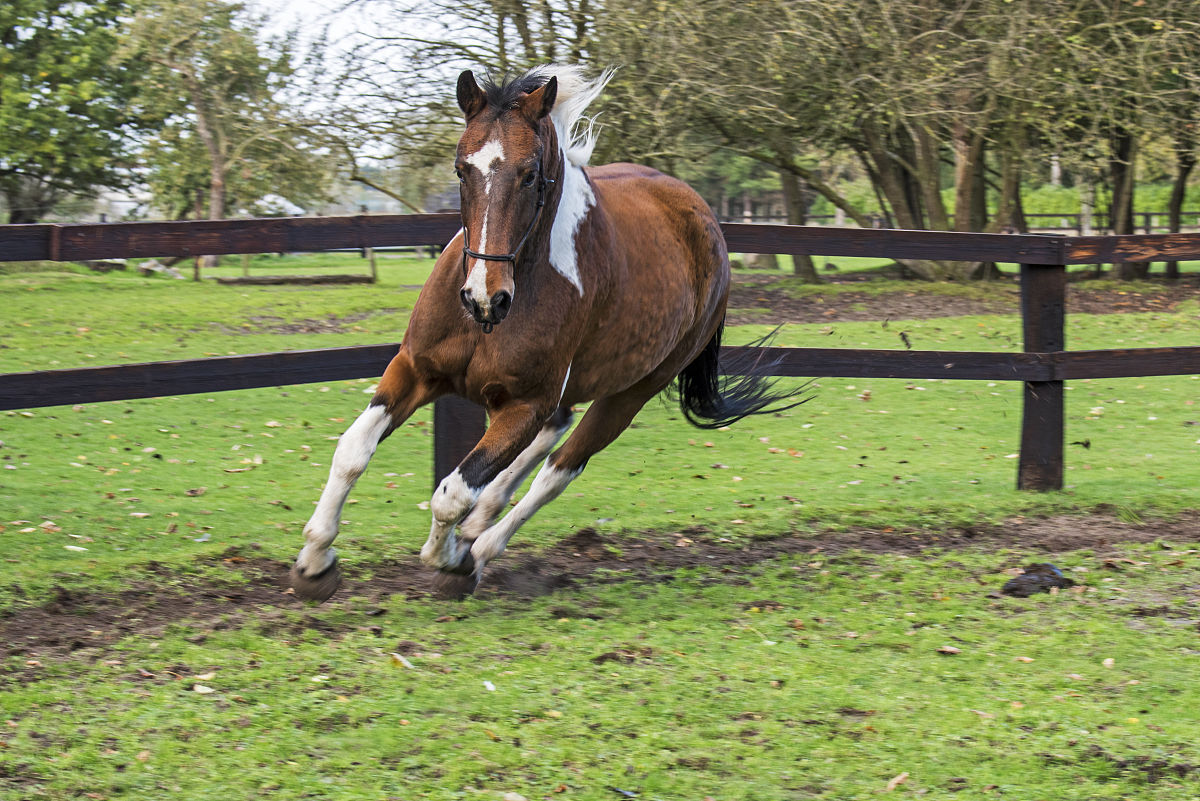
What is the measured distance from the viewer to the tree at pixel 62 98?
79.3 feet

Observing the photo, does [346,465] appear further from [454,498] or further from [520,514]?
[520,514]

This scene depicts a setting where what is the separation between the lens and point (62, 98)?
24266 mm

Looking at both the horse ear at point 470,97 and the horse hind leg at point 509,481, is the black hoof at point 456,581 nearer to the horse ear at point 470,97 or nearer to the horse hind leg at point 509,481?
the horse hind leg at point 509,481

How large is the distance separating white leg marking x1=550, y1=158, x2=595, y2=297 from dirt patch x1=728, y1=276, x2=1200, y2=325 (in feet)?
34.3

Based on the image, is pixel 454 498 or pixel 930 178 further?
pixel 930 178

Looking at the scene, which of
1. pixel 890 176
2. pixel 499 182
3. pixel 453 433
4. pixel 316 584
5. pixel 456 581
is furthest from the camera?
pixel 890 176

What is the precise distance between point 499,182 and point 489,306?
48cm

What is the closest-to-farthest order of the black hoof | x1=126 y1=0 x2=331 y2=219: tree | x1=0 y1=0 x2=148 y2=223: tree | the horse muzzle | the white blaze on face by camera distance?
1. the horse muzzle
2. the white blaze on face
3. the black hoof
4. x1=126 y1=0 x2=331 y2=219: tree
5. x1=0 y1=0 x2=148 y2=223: tree

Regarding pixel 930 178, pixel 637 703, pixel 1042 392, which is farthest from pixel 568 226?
pixel 930 178

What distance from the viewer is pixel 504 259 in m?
3.77

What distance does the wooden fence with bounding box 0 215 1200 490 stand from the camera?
483 cm

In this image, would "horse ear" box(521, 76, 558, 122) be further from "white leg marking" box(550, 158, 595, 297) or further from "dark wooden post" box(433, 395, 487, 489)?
"dark wooden post" box(433, 395, 487, 489)

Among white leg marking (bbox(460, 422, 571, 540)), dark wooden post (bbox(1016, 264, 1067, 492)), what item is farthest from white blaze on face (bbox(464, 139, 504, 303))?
dark wooden post (bbox(1016, 264, 1067, 492))

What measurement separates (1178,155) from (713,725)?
1746cm
